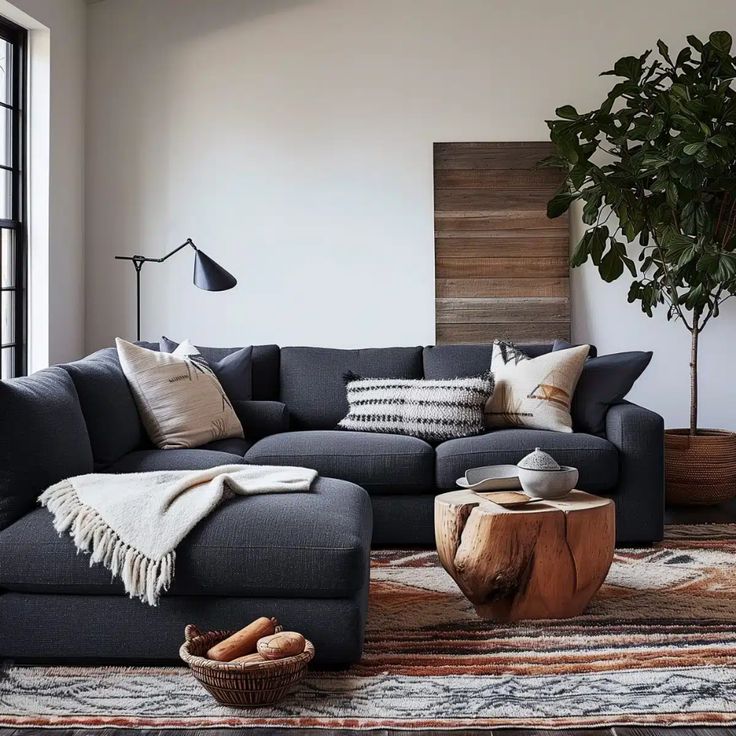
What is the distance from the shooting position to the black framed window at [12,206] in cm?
495

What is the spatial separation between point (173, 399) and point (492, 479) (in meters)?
1.47

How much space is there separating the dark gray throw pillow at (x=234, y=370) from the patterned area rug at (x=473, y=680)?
1.46 m

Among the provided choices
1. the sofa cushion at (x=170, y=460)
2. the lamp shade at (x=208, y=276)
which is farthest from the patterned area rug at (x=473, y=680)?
the lamp shade at (x=208, y=276)

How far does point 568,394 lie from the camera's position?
4324 mm

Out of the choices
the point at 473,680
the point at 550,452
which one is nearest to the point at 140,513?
the point at 473,680

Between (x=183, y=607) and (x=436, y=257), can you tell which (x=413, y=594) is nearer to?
(x=183, y=607)

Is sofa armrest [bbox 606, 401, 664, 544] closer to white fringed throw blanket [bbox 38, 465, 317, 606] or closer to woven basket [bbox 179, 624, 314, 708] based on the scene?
white fringed throw blanket [bbox 38, 465, 317, 606]

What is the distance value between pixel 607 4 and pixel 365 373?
2706 mm

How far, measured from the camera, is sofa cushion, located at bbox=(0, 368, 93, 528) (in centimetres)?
283

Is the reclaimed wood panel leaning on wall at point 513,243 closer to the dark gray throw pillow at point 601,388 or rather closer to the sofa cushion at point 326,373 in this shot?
the sofa cushion at point 326,373

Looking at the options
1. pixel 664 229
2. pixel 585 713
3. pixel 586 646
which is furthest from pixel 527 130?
pixel 585 713

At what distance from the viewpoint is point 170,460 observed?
3.78m

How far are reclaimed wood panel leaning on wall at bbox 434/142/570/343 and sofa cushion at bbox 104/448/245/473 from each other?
2135 millimetres

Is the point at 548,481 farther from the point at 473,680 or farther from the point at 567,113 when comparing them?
the point at 567,113
